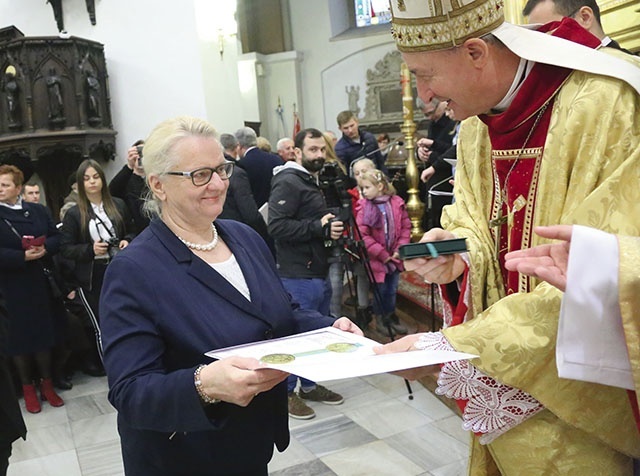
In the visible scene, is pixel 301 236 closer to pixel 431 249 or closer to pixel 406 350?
pixel 431 249

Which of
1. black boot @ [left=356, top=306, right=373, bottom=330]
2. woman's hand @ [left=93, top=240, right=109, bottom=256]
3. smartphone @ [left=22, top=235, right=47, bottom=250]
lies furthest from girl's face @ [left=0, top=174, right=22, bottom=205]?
black boot @ [left=356, top=306, right=373, bottom=330]

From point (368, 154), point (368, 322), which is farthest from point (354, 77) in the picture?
point (368, 322)

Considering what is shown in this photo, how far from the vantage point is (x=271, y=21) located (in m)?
13.6

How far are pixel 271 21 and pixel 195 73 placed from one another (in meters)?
5.24

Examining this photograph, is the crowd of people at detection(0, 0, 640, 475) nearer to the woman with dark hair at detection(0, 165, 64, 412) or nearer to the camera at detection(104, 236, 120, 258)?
the camera at detection(104, 236, 120, 258)

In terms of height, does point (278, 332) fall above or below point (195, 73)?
below

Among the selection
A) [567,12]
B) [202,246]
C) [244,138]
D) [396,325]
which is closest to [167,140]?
[202,246]

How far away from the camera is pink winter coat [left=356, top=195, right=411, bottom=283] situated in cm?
495

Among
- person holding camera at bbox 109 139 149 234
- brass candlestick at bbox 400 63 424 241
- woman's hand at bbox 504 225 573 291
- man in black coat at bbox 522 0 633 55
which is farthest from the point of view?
brass candlestick at bbox 400 63 424 241

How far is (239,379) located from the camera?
4.40 ft

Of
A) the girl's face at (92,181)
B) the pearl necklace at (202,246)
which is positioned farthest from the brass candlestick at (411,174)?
the pearl necklace at (202,246)

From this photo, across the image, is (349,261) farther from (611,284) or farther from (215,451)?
(611,284)

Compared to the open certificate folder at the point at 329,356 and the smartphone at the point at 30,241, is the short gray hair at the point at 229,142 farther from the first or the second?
the open certificate folder at the point at 329,356

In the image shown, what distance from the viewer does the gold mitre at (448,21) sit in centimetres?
150
